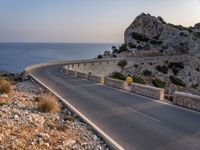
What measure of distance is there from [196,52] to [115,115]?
272 feet

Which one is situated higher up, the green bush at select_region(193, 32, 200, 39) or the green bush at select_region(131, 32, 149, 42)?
the green bush at select_region(193, 32, 200, 39)

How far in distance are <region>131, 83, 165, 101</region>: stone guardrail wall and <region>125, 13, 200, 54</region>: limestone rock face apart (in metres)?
68.6

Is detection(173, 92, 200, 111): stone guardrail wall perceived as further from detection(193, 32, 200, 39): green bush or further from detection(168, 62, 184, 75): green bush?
detection(193, 32, 200, 39): green bush

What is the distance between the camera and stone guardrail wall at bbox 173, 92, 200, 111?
1705 cm

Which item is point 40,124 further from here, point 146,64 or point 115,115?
point 146,64

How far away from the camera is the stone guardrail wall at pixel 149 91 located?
68.1ft

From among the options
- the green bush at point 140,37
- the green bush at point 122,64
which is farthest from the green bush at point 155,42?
the green bush at point 122,64

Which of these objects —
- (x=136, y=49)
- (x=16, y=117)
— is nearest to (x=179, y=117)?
(x=16, y=117)

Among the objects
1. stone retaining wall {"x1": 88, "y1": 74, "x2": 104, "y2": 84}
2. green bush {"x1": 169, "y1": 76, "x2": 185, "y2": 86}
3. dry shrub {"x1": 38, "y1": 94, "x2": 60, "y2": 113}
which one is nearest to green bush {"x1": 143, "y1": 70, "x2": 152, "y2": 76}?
green bush {"x1": 169, "y1": 76, "x2": 185, "y2": 86}

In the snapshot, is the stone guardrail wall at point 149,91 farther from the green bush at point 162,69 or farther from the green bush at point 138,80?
the green bush at point 162,69

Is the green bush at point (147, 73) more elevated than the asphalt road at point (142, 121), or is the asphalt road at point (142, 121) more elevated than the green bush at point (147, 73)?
the asphalt road at point (142, 121)

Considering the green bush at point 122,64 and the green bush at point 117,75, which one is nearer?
the green bush at point 117,75

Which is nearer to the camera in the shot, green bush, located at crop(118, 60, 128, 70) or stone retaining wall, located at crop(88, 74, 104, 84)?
stone retaining wall, located at crop(88, 74, 104, 84)

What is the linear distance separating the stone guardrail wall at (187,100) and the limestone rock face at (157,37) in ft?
240
